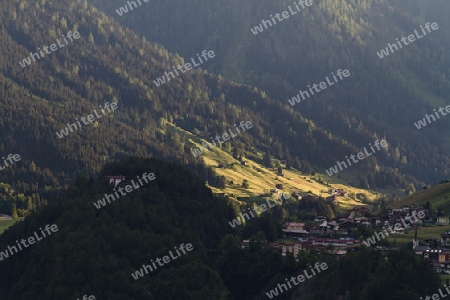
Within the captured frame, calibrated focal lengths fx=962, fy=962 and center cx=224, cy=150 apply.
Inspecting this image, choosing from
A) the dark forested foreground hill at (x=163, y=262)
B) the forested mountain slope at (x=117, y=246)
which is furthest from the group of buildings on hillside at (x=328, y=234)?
the forested mountain slope at (x=117, y=246)

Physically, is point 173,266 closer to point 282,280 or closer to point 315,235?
point 282,280

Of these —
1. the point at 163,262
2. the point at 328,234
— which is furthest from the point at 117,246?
the point at 328,234

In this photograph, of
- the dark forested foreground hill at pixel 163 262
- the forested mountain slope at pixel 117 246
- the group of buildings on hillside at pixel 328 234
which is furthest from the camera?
the group of buildings on hillside at pixel 328 234

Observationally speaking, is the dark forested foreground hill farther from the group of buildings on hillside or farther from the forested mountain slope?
the group of buildings on hillside

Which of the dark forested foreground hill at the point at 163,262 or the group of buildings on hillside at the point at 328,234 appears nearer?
the dark forested foreground hill at the point at 163,262

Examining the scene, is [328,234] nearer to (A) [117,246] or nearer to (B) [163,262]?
(B) [163,262]

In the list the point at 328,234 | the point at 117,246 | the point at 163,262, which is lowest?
the point at 328,234

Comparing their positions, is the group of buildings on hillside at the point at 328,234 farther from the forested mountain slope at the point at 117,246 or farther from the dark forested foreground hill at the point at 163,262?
the forested mountain slope at the point at 117,246

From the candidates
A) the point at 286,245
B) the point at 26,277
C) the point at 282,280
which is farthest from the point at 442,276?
the point at 26,277
